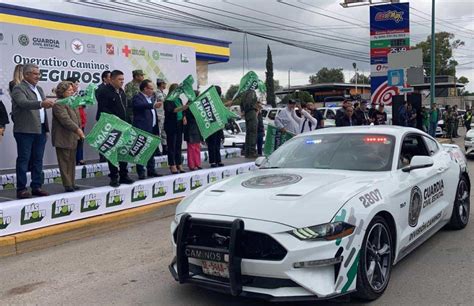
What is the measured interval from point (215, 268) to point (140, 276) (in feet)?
4.83

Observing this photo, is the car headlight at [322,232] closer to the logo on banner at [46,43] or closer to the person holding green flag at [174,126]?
the person holding green flag at [174,126]

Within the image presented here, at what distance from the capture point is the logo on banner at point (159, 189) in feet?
27.2

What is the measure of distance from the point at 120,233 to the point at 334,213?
13.4 ft

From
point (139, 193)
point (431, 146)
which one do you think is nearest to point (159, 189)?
point (139, 193)

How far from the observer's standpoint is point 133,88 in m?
10.5

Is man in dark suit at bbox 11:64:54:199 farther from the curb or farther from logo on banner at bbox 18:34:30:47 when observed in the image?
logo on banner at bbox 18:34:30:47

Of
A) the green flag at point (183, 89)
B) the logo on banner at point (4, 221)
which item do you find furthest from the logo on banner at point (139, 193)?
the logo on banner at point (4, 221)

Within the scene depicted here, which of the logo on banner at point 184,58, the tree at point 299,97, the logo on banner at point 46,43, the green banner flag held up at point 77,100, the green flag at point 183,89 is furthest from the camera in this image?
the tree at point 299,97

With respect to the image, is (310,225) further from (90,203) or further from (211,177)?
(211,177)

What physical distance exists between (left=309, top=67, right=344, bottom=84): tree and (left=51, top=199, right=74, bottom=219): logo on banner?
11094cm

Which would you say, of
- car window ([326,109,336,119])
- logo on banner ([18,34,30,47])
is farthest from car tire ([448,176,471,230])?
car window ([326,109,336,119])

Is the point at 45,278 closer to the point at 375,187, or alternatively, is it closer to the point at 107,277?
the point at 107,277

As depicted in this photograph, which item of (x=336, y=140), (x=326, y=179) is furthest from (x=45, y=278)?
(x=336, y=140)

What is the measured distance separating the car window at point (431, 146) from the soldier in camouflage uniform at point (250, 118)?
5.65 metres
